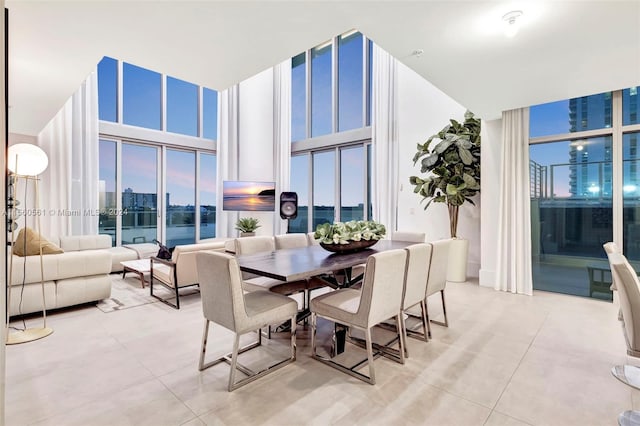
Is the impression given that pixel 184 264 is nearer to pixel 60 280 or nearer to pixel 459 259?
pixel 60 280

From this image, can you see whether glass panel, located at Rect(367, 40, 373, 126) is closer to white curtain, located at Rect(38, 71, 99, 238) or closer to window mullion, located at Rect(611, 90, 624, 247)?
window mullion, located at Rect(611, 90, 624, 247)

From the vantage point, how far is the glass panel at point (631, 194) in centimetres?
371

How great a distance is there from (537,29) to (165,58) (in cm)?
295

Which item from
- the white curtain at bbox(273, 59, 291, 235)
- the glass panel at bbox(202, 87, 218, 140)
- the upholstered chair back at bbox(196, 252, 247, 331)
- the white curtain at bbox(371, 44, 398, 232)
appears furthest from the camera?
the white curtain at bbox(273, 59, 291, 235)

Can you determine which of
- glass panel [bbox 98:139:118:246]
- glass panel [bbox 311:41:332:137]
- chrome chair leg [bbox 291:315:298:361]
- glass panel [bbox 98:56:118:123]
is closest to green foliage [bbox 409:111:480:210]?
glass panel [bbox 311:41:332:137]

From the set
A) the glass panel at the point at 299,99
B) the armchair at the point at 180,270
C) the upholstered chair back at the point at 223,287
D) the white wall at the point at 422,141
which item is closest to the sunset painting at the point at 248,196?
the glass panel at the point at 299,99

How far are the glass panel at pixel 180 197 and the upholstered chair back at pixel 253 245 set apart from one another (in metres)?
4.34

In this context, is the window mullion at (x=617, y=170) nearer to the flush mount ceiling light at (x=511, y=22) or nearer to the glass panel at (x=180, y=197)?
the flush mount ceiling light at (x=511, y=22)

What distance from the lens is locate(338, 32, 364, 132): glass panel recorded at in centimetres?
693

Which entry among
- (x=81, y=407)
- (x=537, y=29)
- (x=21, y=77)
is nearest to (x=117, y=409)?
(x=81, y=407)

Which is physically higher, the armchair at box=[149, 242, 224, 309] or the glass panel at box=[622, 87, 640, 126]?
the glass panel at box=[622, 87, 640, 126]

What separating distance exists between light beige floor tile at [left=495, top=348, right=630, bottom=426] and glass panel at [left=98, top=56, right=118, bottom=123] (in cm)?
749

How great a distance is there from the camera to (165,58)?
2.77m

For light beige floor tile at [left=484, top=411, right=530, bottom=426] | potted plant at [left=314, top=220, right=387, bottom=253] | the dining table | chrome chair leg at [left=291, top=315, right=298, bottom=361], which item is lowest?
light beige floor tile at [left=484, top=411, right=530, bottom=426]
